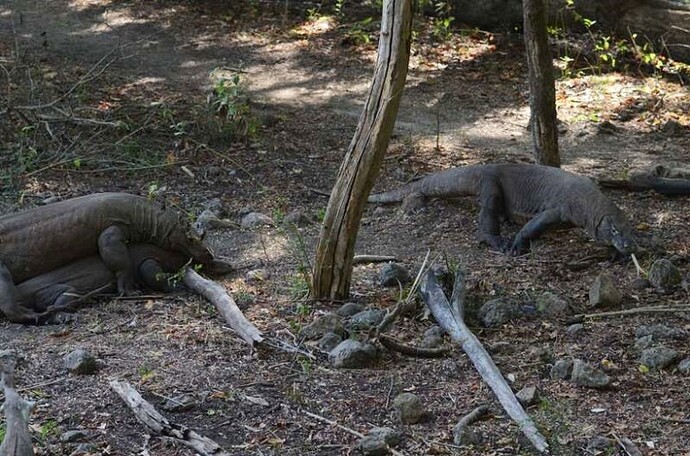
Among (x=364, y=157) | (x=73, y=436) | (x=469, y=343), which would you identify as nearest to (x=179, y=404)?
(x=73, y=436)

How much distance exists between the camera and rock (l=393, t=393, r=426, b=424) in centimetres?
480

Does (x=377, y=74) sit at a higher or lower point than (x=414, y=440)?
higher

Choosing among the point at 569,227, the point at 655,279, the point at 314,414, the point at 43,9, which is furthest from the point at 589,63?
the point at 314,414

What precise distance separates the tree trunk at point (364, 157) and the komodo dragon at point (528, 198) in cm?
188

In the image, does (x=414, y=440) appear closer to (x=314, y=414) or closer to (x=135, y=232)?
(x=314, y=414)

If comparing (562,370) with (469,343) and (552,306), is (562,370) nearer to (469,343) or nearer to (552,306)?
(469,343)

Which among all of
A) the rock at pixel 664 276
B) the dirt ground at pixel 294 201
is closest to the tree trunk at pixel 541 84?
the dirt ground at pixel 294 201

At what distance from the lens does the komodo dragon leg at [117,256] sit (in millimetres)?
6953

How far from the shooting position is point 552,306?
6.24 meters

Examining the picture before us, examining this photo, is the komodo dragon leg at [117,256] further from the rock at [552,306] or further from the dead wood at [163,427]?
the rock at [552,306]

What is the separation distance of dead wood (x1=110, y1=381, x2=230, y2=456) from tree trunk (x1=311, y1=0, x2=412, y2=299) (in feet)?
5.88

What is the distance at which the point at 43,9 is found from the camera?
48.9ft

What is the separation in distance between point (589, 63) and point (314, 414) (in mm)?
8881

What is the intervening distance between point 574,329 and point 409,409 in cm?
148
